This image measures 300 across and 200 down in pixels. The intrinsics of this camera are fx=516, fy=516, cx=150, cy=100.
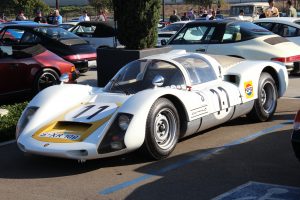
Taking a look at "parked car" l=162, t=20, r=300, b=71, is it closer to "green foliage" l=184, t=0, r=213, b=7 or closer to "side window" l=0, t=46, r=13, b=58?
"side window" l=0, t=46, r=13, b=58

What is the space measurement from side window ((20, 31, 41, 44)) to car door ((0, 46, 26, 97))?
161 inches

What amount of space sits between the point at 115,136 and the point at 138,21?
5447mm

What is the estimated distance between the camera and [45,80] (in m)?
10.1

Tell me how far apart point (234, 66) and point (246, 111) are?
719 mm

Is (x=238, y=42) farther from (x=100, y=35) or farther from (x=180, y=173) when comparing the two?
(x=180, y=173)

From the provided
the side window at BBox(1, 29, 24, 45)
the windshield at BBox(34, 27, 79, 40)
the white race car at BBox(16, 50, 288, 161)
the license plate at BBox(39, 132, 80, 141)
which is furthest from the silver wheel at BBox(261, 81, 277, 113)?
the side window at BBox(1, 29, 24, 45)

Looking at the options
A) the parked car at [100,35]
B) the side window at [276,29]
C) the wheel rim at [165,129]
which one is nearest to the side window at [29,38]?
the parked car at [100,35]

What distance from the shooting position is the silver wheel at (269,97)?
7.70m

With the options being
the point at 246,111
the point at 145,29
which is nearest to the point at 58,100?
the point at 246,111

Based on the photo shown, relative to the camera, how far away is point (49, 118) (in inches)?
241

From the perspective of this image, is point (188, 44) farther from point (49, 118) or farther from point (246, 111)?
point (49, 118)

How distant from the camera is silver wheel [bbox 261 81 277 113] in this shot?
7.70 m

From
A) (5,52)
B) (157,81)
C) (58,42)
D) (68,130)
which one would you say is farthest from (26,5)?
(68,130)

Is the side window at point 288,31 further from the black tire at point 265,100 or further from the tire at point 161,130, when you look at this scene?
the tire at point 161,130
